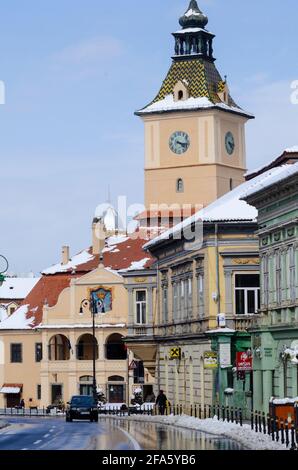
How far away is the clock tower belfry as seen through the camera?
427 ft

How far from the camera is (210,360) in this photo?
223 ft

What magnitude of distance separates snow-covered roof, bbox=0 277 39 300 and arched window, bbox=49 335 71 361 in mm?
28763

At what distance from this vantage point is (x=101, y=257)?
136 m

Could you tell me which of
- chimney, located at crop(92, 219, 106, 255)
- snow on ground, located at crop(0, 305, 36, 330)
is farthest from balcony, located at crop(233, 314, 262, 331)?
chimney, located at crop(92, 219, 106, 255)

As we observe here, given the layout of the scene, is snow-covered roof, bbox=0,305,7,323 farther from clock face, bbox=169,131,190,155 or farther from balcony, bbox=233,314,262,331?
balcony, bbox=233,314,262,331

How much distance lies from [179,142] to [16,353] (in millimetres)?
25397

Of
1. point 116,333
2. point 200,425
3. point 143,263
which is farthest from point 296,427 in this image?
point 116,333

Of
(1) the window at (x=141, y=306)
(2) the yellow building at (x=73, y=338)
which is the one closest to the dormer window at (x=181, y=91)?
(2) the yellow building at (x=73, y=338)

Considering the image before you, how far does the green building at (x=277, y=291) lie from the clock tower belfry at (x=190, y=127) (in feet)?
228

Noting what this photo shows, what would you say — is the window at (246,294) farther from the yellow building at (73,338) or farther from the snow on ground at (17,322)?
the snow on ground at (17,322)

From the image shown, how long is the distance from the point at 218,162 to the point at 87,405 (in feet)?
189
